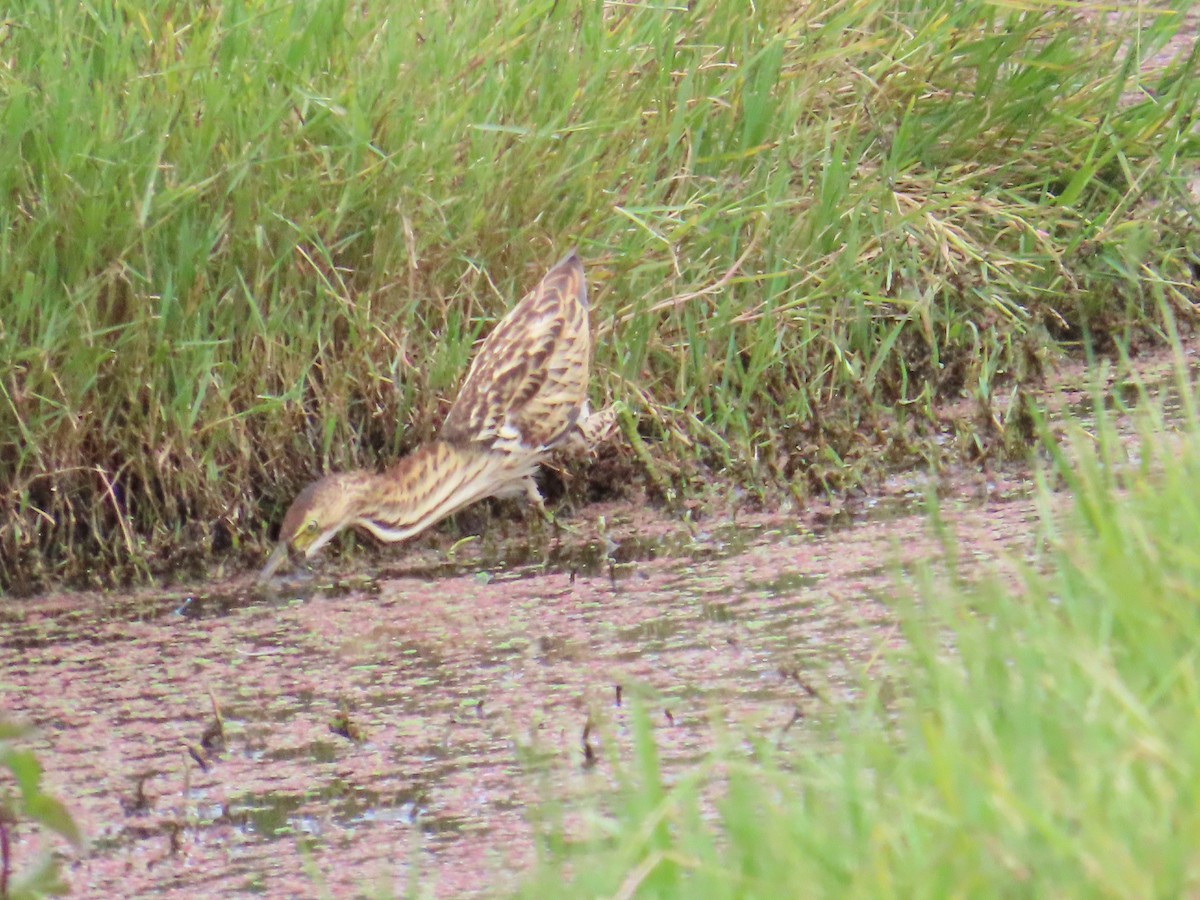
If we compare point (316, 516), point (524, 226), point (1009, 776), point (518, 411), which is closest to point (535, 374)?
point (518, 411)

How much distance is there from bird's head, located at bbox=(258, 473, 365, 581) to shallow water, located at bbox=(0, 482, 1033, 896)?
0.13 m

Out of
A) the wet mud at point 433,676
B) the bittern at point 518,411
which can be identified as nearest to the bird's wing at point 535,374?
the bittern at point 518,411

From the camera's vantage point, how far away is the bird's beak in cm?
510

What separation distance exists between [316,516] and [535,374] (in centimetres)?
91

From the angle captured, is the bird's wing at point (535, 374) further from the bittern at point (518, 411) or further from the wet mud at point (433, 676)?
the wet mud at point (433, 676)

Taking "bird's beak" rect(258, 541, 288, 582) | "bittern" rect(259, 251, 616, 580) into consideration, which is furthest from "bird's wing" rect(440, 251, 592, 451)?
"bird's beak" rect(258, 541, 288, 582)

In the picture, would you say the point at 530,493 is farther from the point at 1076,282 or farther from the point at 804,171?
the point at 1076,282

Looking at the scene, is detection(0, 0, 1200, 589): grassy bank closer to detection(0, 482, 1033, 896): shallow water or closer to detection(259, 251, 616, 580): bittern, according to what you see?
detection(259, 251, 616, 580): bittern

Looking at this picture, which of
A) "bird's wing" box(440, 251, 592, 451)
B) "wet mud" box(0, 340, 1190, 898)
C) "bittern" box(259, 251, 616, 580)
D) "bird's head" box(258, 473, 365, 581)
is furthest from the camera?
"bird's wing" box(440, 251, 592, 451)

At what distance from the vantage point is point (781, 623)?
452 centimetres

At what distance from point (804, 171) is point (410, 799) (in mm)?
3054

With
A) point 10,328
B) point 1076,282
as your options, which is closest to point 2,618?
point 10,328

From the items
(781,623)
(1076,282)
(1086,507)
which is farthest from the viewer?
(1076,282)

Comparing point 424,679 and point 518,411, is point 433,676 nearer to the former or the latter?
point 424,679
